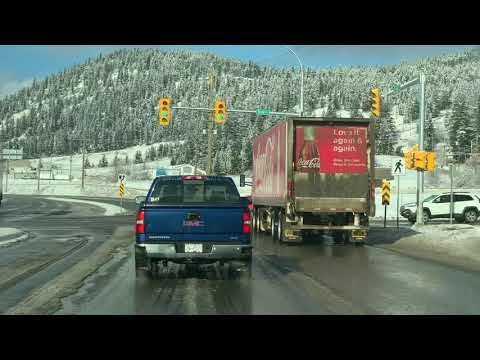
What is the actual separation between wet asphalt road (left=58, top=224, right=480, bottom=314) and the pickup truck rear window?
61.2 inches

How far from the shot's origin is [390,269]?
1368 centimetres

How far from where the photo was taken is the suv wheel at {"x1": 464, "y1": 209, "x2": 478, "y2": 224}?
115 feet

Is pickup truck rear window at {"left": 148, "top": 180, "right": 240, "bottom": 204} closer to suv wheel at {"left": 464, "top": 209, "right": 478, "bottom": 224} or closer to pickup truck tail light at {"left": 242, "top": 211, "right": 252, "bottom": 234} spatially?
pickup truck tail light at {"left": 242, "top": 211, "right": 252, "bottom": 234}

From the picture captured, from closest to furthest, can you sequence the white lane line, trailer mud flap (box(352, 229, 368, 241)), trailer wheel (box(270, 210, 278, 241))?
the white lane line
trailer mud flap (box(352, 229, 368, 241))
trailer wheel (box(270, 210, 278, 241))

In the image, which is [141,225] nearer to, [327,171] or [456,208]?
[327,171]

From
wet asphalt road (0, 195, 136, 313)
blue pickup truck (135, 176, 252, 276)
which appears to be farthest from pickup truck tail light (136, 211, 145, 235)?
wet asphalt road (0, 195, 136, 313)

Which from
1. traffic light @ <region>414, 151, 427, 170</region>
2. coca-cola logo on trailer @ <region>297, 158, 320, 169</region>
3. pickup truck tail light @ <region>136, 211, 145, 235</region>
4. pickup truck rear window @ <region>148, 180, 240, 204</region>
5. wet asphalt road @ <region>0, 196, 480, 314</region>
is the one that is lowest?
wet asphalt road @ <region>0, 196, 480, 314</region>

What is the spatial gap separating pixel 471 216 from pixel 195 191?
2693 cm

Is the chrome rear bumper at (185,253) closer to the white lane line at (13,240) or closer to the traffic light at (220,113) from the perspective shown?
the white lane line at (13,240)

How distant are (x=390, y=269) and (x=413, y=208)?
23.8m

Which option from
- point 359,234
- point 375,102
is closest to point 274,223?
point 359,234

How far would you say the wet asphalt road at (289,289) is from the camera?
857 centimetres
